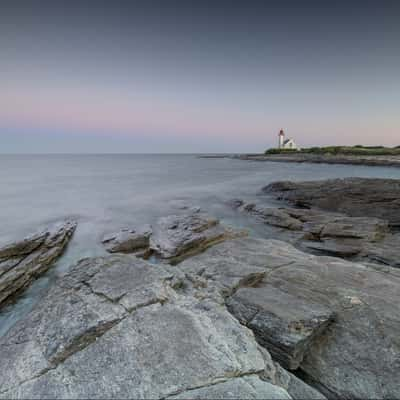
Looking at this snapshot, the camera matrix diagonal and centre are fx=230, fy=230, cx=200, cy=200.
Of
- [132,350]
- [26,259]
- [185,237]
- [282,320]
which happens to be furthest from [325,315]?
[26,259]

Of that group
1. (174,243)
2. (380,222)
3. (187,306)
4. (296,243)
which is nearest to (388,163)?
(380,222)

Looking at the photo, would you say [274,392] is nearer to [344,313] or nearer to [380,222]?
[344,313]

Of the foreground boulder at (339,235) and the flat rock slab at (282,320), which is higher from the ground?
→ the flat rock slab at (282,320)

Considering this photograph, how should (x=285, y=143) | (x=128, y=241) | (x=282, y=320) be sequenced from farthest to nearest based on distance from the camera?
(x=285, y=143) → (x=128, y=241) → (x=282, y=320)

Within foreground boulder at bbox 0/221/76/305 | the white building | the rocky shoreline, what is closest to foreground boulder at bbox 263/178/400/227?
the rocky shoreline

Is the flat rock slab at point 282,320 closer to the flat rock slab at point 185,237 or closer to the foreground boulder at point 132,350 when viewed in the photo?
the foreground boulder at point 132,350

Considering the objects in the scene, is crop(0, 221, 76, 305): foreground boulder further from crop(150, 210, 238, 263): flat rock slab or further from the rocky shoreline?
crop(150, 210, 238, 263): flat rock slab

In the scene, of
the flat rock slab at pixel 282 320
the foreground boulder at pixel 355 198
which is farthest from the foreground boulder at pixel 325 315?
the foreground boulder at pixel 355 198

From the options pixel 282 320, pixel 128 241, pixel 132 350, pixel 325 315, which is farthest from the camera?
pixel 128 241

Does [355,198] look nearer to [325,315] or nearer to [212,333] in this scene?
[325,315]

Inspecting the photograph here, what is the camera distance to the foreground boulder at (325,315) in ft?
9.34

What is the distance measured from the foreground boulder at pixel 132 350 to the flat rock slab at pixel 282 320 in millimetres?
324

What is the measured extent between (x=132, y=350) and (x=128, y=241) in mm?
6014

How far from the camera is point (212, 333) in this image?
2.94m
